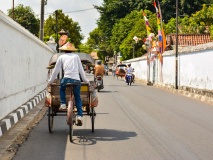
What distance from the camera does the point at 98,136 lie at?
285 inches

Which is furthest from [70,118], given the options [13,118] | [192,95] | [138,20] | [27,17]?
[27,17]

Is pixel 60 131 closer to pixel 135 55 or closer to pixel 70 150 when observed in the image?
pixel 70 150

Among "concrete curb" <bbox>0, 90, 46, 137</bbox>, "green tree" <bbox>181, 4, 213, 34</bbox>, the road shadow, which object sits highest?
"green tree" <bbox>181, 4, 213, 34</bbox>

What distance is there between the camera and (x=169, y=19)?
63500 mm

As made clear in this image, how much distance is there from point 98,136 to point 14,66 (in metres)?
→ 4.12

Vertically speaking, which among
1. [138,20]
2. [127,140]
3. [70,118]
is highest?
[138,20]

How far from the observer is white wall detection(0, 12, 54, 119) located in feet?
28.3

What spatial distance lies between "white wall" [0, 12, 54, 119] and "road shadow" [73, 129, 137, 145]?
2023 mm

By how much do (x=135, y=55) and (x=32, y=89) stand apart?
162ft

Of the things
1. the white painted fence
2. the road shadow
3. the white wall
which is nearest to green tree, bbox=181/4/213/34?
the white painted fence

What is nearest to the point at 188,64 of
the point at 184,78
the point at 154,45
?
the point at 184,78

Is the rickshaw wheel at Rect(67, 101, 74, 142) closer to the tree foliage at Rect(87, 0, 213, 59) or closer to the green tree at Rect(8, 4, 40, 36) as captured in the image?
the tree foliage at Rect(87, 0, 213, 59)

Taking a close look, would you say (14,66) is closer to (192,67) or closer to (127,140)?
(127,140)

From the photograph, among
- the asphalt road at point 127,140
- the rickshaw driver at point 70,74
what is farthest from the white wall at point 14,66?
the rickshaw driver at point 70,74
